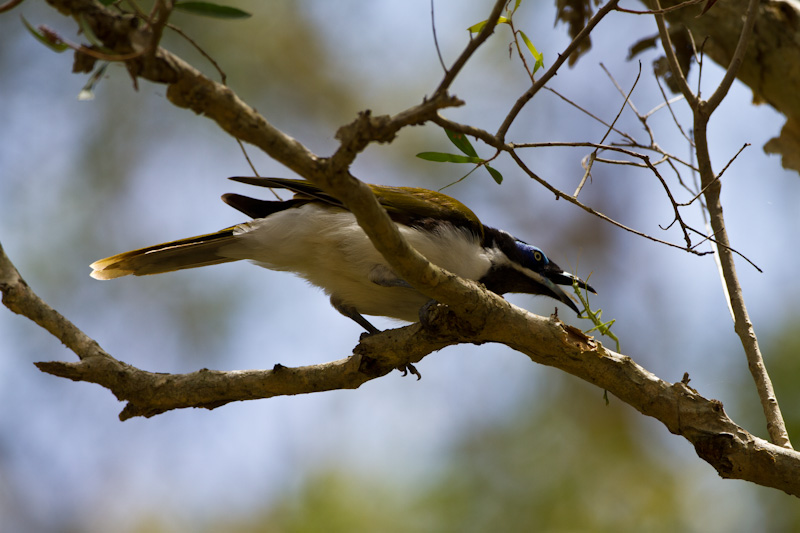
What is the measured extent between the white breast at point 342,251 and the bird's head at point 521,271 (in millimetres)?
211

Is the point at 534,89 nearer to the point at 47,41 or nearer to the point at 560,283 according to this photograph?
the point at 47,41

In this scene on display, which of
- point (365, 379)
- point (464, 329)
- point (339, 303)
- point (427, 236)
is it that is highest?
point (427, 236)

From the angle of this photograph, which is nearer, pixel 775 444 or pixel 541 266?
pixel 775 444

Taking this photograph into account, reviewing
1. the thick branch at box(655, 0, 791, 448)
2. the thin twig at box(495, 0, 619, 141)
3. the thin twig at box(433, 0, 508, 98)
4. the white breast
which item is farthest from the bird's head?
the thin twig at box(433, 0, 508, 98)

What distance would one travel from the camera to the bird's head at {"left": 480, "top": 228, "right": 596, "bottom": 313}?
504 centimetres

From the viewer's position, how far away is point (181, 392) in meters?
3.61

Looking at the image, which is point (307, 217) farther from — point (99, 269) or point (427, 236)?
point (99, 269)

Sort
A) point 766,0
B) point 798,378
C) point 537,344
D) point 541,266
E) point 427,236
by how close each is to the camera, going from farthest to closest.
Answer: point 798,378, point 541,266, point 766,0, point 427,236, point 537,344

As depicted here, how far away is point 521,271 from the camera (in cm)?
509

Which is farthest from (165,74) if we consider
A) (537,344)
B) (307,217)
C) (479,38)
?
(307,217)

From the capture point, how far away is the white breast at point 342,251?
446cm

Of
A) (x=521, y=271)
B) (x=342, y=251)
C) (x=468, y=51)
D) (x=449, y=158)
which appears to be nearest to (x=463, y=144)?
(x=449, y=158)

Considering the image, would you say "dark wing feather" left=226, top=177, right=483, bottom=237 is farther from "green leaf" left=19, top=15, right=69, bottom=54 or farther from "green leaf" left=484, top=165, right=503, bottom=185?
"green leaf" left=19, top=15, right=69, bottom=54

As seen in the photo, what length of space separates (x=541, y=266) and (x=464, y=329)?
1894 mm
